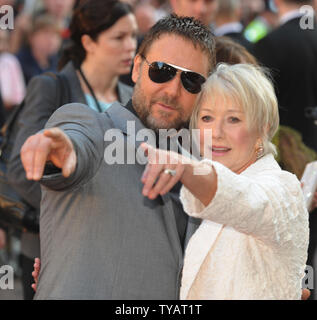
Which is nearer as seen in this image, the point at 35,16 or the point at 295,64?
the point at 295,64

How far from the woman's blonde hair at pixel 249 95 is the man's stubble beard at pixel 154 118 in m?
0.10

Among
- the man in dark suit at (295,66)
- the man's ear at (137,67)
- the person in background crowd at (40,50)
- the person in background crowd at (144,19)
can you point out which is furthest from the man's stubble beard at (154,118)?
the person in background crowd at (144,19)

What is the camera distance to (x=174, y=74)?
3.28 meters

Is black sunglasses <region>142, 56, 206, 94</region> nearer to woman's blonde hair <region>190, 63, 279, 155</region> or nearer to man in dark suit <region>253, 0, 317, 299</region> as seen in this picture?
woman's blonde hair <region>190, 63, 279, 155</region>

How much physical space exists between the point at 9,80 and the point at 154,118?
438cm

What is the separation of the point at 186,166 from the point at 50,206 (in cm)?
76

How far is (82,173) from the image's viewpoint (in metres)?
2.63

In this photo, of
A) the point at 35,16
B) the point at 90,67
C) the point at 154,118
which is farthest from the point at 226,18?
the point at 154,118

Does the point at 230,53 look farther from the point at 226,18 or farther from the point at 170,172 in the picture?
the point at 226,18

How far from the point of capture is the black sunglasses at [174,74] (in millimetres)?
3248

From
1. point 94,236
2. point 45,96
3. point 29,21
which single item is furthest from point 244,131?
point 29,21

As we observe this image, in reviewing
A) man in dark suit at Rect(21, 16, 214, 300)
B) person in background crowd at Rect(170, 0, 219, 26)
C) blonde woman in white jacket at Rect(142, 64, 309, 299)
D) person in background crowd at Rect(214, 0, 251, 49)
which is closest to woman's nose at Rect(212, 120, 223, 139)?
blonde woman in white jacket at Rect(142, 64, 309, 299)

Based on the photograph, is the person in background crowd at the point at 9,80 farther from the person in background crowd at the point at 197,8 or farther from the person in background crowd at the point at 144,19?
the person in background crowd at the point at 197,8

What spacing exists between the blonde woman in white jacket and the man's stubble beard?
0.41 feet
